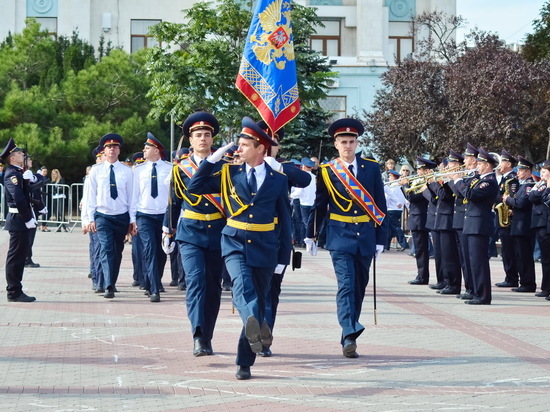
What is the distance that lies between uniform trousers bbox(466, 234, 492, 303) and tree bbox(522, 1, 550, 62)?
3876 cm

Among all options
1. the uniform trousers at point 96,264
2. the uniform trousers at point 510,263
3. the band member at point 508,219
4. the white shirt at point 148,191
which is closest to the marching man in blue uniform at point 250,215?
the white shirt at point 148,191

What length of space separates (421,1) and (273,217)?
46443mm

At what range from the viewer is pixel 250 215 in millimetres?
8500

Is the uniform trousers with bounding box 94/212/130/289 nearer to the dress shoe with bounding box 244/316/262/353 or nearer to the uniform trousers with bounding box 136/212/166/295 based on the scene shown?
the uniform trousers with bounding box 136/212/166/295

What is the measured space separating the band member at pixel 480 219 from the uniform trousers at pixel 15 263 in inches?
228

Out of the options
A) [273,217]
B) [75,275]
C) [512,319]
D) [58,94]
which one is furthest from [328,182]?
[58,94]

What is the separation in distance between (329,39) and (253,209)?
4534 cm

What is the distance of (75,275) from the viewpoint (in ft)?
57.5

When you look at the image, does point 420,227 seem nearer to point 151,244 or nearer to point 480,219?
point 480,219

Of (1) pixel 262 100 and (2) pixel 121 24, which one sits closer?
(1) pixel 262 100

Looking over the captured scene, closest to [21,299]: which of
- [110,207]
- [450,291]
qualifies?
[110,207]

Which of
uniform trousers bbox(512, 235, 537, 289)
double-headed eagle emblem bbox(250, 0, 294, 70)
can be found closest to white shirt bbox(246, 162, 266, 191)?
double-headed eagle emblem bbox(250, 0, 294, 70)

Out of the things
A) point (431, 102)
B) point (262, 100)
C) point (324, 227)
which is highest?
point (431, 102)

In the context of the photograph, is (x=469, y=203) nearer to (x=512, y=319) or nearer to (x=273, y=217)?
(x=512, y=319)
